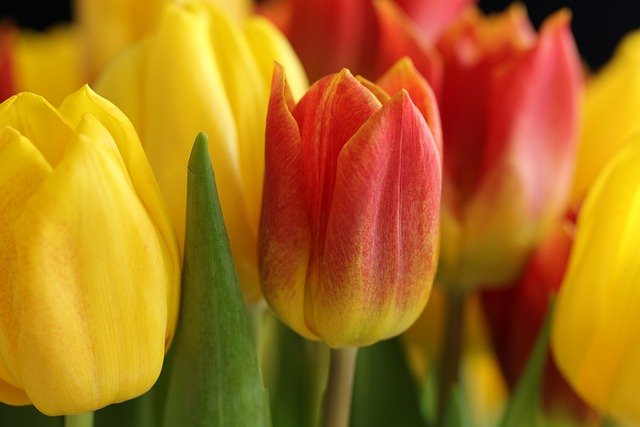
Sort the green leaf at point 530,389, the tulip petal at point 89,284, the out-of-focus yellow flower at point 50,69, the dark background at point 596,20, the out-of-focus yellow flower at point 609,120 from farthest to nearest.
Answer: the dark background at point 596,20 < the out-of-focus yellow flower at point 50,69 < the out-of-focus yellow flower at point 609,120 < the green leaf at point 530,389 < the tulip petal at point 89,284

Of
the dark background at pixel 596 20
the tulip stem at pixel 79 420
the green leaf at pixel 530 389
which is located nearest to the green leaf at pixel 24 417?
the tulip stem at pixel 79 420

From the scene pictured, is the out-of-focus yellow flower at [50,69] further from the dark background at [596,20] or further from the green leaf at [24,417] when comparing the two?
the dark background at [596,20]

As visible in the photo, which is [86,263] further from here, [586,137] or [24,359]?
[586,137]

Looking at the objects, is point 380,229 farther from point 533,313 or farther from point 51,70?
point 51,70

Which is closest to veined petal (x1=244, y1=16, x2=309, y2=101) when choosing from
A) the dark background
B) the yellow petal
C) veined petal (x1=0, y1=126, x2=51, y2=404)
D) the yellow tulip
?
the yellow tulip

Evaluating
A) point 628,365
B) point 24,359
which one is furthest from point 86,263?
A: point 628,365

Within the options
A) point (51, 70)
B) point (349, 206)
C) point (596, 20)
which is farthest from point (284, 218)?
point (596, 20)
